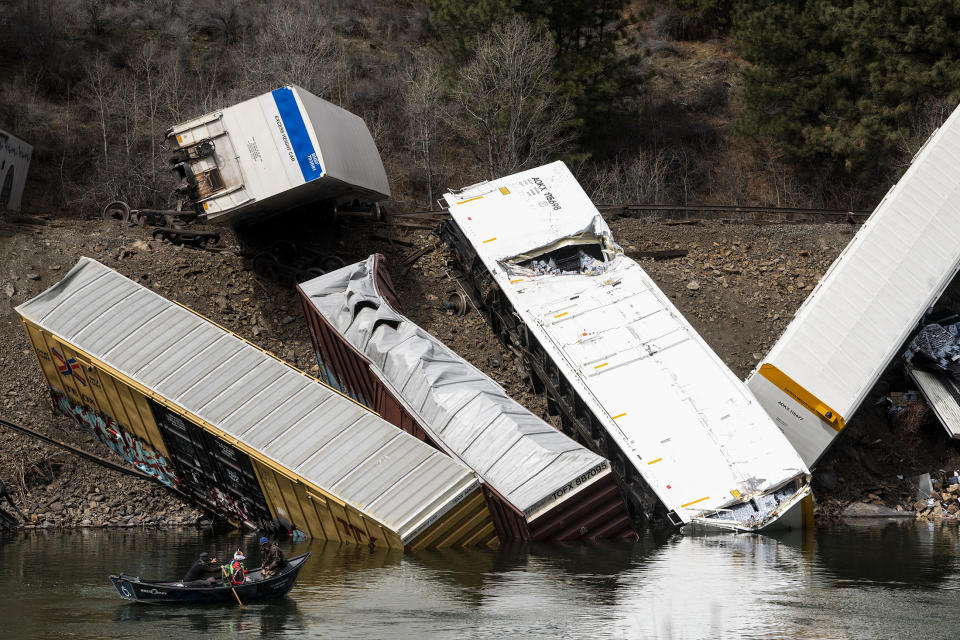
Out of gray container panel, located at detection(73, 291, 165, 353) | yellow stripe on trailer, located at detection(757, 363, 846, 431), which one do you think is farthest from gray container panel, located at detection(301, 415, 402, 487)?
yellow stripe on trailer, located at detection(757, 363, 846, 431)

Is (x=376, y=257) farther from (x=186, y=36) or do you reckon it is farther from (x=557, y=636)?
(x=186, y=36)

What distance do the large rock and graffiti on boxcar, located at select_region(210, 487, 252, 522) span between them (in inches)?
512

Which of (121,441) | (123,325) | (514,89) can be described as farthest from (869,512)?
(514,89)

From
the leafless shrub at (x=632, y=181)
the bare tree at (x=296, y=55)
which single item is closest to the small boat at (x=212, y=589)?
the leafless shrub at (x=632, y=181)

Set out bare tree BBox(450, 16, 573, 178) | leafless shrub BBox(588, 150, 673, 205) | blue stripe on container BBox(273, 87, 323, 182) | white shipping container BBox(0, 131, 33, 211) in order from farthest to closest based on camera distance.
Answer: leafless shrub BBox(588, 150, 673, 205), bare tree BBox(450, 16, 573, 178), white shipping container BBox(0, 131, 33, 211), blue stripe on container BBox(273, 87, 323, 182)

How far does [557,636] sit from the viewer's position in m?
13.7

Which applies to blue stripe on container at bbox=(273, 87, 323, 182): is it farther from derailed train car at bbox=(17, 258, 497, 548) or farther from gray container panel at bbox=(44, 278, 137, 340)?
gray container panel at bbox=(44, 278, 137, 340)

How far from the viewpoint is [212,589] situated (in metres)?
15.4

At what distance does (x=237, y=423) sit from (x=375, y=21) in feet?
123

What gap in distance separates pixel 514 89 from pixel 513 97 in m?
0.29

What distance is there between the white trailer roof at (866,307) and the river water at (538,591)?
2.83m

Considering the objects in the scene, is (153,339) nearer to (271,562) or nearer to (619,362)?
(271,562)

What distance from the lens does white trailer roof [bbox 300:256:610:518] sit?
1852 centimetres

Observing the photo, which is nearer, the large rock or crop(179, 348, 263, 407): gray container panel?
crop(179, 348, 263, 407): gray container panel
